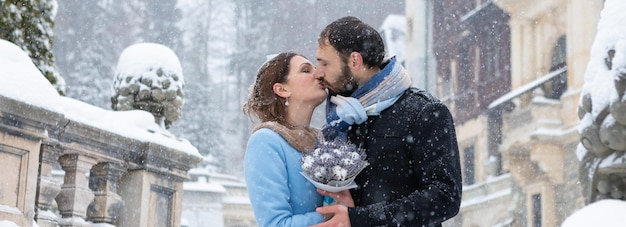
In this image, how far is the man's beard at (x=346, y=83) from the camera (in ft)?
11.6

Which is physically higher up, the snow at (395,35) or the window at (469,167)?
the snow at (395,35)

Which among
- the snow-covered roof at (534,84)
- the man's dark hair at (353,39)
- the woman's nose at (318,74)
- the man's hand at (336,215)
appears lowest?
the man's hand at (336,215)

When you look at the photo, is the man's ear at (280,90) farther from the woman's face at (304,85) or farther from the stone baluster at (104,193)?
the stone baluster at (104,193)

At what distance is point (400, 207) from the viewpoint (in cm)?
331

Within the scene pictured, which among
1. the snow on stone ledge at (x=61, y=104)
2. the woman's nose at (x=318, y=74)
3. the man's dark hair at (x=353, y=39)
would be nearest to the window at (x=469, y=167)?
the snow on stone ledge at (x=61, y=104)

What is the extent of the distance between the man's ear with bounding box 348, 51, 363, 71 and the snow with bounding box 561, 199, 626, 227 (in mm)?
1810

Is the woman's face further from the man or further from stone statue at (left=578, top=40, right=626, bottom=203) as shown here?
stone statue at (left=578, top=40, right=626, bottom=203)

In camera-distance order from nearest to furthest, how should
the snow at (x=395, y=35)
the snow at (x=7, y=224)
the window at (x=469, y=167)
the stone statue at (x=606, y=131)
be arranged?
1. the snow at (x=7, y=224)
2. the stone statue at (x=606, y=131)
3. the window at (x=469, y=167)
4. the snow at (x=395, y=35)

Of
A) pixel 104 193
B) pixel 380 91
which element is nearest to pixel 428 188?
pixel 380 91

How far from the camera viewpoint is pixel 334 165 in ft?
10.8

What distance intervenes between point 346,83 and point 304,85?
0.22 m

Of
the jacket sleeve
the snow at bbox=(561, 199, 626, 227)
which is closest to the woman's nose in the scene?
the jacket sleeve

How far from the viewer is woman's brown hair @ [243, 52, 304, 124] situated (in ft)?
12.5

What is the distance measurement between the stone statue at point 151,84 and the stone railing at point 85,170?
36 cm
